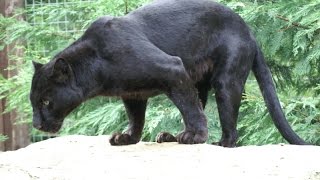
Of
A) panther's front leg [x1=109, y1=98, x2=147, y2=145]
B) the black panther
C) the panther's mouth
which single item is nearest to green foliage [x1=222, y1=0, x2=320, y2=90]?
the black panther

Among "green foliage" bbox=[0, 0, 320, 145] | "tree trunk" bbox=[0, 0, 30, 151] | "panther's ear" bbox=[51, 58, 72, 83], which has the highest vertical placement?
"panther's ear" bbox=[51, 58, 72, 83]

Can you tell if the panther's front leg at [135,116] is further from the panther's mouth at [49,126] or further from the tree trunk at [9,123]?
the tree trunk at [9,123]

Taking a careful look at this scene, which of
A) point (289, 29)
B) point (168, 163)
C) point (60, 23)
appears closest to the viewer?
point (168, 163)

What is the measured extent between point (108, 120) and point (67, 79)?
173 cm

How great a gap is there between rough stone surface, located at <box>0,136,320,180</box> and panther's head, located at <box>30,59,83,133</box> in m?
0.21

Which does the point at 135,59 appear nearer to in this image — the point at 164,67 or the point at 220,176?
the point at 164,67

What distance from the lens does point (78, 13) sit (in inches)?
263

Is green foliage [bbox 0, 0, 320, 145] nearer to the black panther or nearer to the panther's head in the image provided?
the black panther

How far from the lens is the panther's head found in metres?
4.21

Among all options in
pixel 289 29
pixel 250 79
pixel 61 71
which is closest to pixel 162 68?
pixel 61 71

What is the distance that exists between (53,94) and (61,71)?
15 cm

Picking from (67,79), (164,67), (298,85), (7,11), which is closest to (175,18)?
(164,67)

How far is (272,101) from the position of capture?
15.3 ft

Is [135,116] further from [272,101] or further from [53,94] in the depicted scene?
[272,101]
